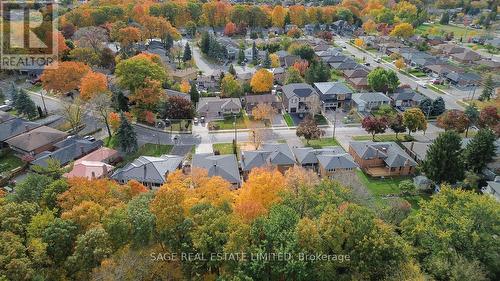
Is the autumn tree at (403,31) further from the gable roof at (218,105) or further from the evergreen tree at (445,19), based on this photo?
the gable roof at (218,105)

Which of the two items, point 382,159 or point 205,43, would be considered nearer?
point 382,159

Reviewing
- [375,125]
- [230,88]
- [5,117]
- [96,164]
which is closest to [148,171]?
[96,164]

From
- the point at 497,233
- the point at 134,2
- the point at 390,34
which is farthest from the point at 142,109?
the point at 390,34

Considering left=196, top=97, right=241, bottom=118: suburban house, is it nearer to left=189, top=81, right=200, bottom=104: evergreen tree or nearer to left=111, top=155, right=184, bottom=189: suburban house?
left=189, top=81, right=200, bottom=104: evergreen tree

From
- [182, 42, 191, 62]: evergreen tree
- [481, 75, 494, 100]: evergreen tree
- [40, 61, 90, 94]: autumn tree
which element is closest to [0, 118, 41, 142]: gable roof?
[40, 61, 90, 94]: autumn tree

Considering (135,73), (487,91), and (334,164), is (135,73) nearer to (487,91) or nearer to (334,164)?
(334,164)

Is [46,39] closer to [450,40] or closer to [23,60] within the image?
[23,60]
